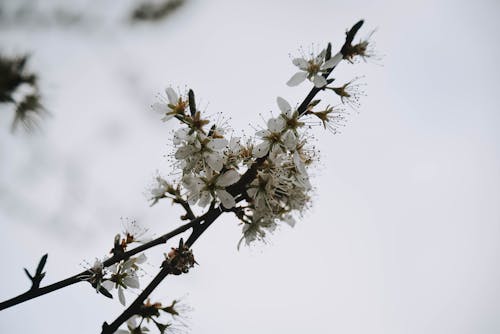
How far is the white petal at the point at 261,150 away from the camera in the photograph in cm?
234

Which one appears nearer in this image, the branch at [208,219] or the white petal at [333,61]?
the branch at [208,219]

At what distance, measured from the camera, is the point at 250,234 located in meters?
2.59

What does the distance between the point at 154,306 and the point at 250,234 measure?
694mm

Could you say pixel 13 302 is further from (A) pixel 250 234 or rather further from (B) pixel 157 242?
(A) pixel 250 234

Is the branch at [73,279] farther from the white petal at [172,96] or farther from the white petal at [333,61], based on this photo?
the white petal at [333,61]

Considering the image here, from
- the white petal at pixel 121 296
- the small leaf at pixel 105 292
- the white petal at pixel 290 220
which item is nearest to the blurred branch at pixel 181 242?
the small leaf at pixel 105 292

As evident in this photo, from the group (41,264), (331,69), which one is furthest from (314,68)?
(41,264)

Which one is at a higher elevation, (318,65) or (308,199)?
(318,65)

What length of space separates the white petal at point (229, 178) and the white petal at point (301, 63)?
2.45 ft

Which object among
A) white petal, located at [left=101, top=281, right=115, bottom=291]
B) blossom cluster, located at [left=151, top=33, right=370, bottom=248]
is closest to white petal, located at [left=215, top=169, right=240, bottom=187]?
blossom cluster, located at [left=151, top=33, right=370, bottom=248]

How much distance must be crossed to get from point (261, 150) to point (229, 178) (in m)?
0.24

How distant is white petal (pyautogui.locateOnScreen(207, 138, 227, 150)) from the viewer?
2.38 meters

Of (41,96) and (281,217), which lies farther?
(281,217)

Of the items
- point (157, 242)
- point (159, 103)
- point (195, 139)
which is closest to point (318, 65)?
point (195, 139)
